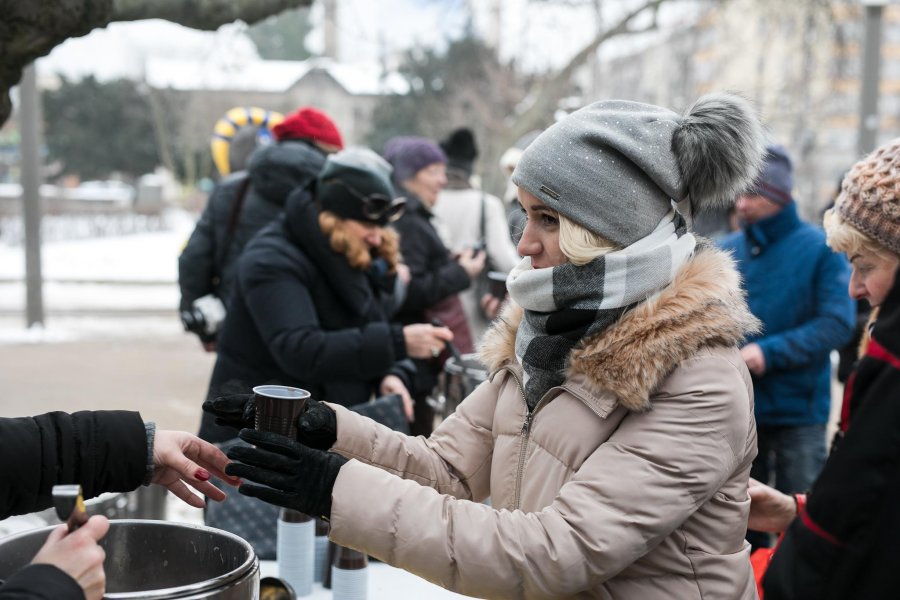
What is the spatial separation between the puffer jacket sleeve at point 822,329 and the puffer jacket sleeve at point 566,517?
8.36 feet

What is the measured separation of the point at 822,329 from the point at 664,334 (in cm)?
262

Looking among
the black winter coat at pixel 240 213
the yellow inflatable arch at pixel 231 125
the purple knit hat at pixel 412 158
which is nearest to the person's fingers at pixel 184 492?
the black winter coat at pixel 240 213

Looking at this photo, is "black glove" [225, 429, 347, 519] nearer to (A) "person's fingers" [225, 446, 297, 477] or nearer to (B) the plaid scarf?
(A) "person's fingers" [225, 446, 297, 477]

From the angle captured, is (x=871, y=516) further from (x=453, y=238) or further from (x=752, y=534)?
(x=453, y=238)

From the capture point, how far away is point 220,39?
1995cm

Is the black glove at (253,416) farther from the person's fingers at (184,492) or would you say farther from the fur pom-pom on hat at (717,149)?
the fur pom-pom on hat at (717,149)

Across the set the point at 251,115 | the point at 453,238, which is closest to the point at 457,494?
the point at 453,238

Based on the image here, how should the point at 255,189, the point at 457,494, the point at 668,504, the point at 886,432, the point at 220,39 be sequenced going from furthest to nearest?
the point at 220,39 → the point at 255,189 → the point at 457,494 → the point at 668,504 → the point at 886,432

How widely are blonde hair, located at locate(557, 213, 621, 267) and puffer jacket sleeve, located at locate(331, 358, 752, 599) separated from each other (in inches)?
12.1

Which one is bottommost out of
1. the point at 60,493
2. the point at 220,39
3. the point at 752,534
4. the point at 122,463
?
the point at 752,534

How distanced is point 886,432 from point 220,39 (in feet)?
66.0

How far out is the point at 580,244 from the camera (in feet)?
6.32

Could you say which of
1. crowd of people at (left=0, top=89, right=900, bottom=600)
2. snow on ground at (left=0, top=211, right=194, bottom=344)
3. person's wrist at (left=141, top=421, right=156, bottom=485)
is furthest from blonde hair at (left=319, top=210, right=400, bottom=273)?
snow on ground at (left=0, top=211, right=194, bottom=344)

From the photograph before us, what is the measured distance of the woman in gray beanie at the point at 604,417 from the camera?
1744 mm
